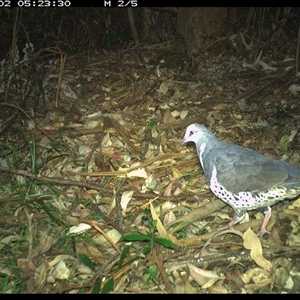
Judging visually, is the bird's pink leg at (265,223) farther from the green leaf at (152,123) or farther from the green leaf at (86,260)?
the green leaf at (152,123)

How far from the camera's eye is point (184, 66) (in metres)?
5.79

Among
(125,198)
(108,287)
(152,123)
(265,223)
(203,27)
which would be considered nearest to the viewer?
(108,287)

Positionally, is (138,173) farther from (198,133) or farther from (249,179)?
(249,179)

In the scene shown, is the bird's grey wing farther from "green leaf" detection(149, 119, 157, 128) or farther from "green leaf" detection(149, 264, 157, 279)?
"green leaf" detection(149, 119, 157, 128)

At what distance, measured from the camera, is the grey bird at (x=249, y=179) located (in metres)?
3.08

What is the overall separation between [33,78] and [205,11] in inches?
108

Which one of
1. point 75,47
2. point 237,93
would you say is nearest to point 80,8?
point 75,47

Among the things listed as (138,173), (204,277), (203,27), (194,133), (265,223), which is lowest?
(204,277)

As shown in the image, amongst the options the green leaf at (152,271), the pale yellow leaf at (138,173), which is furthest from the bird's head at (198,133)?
the green leaf at (152,271)

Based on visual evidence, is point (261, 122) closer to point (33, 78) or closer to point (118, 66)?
point (118, 66)

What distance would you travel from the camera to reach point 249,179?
10.3 feet

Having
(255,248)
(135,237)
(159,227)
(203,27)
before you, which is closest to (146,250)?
(135,237)

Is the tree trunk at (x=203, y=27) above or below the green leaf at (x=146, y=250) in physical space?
above

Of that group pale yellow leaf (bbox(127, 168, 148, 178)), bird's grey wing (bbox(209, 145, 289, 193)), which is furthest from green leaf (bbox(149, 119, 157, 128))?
Answer: bird's grey wing (bbox(209, 145, 289, 193))
